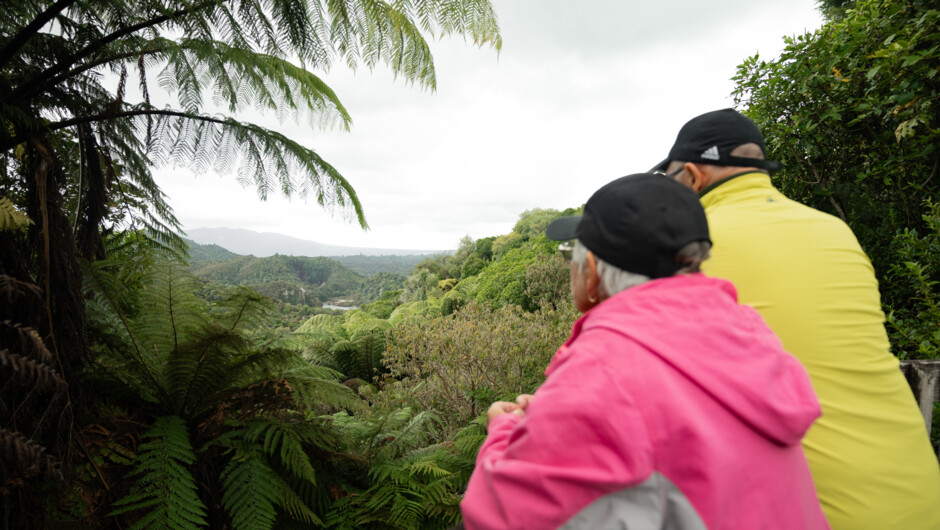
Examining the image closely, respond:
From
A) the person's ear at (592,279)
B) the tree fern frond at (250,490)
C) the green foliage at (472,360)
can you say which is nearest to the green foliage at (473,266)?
the green foliage at (472,360)

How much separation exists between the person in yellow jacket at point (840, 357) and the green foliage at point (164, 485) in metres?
2.22

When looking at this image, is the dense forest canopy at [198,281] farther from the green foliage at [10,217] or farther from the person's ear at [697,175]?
the person's ear at [697,175]

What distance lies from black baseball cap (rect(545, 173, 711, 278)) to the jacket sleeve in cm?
25

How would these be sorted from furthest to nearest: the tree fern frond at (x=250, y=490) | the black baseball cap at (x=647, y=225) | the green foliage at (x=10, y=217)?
the tree fern frond at (x=250, y=490), the green foliage at (x=10, y=217), the black baseball cap at (x=647, y=225)

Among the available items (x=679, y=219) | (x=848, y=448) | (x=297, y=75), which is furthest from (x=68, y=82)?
(x=848, y=448)

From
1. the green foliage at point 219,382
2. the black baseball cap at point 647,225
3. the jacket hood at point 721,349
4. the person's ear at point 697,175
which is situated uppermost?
the person's ear at point 697,175

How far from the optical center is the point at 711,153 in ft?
4.32

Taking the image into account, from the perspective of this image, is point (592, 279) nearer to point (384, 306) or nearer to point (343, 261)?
point (384, 306)

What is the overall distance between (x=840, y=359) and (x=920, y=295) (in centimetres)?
264

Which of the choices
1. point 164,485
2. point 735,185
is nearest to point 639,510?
point 735,185

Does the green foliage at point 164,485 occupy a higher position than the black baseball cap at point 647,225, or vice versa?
the black baseball cap at point 647,225

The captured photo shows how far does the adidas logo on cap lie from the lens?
1.31 meters

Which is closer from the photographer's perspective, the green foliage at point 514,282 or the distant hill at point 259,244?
the green foliage at point 514,282

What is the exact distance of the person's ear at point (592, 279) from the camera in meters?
0.96
